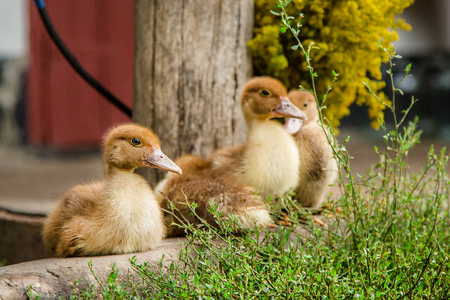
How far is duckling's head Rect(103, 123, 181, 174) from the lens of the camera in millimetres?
2850

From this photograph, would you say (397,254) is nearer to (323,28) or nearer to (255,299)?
(255,299)

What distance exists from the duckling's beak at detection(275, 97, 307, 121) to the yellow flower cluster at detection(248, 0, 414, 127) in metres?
0.51

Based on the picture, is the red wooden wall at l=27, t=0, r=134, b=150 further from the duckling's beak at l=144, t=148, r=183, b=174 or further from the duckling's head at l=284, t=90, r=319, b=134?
the duckling's beak at l=144, t=148, r=183, b=174

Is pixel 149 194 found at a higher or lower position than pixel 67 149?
higher

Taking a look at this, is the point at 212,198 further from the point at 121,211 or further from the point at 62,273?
the point at 62,273

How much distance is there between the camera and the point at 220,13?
3.86 meters

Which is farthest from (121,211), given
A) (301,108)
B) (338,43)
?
(338,43)

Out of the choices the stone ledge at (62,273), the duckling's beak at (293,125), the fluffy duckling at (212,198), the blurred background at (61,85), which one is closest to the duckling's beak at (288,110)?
the duckling's beak at (293,125)

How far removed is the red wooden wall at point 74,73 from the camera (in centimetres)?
893

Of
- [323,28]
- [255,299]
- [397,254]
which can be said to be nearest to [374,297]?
[397,254]

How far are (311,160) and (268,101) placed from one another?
49cm

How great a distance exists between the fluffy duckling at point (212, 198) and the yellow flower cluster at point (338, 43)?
106 centimetres

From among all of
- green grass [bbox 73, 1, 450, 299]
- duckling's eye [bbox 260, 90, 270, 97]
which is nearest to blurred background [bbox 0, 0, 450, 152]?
duckling's eye [bbox 260, 90, 270, 97]

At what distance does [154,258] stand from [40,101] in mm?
6988
